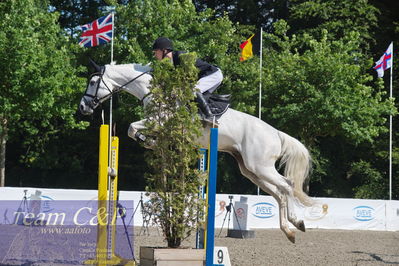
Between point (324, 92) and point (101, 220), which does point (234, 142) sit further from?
point (324, 92)

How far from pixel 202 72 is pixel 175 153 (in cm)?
170

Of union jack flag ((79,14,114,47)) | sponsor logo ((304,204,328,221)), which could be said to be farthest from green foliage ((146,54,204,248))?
union jack flag ((79,14,114,47))

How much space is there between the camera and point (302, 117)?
2012 centimetres

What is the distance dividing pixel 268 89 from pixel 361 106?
320 centimetres

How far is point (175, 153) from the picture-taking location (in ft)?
16.7

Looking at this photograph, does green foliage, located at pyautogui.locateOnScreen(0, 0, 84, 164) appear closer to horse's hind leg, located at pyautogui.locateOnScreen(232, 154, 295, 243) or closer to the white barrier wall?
the white barrier wall

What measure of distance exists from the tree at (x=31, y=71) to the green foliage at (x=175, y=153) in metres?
13.3

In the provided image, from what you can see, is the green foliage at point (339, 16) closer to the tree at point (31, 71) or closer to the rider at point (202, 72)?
the tree at point (31, 71)

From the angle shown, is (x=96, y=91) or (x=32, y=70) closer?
(x=96, y=91)

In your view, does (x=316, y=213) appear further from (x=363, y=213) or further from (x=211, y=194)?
(x=211, y=194)

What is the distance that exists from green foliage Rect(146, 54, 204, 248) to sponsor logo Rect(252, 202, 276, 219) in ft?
34.1

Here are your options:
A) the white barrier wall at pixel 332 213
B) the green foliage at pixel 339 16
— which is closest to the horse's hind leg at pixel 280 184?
the white barrier wall at pixel 332 213

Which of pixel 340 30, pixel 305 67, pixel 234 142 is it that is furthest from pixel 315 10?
pixel 234 142

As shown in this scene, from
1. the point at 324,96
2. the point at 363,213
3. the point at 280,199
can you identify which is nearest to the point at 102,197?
the point at 280,199
